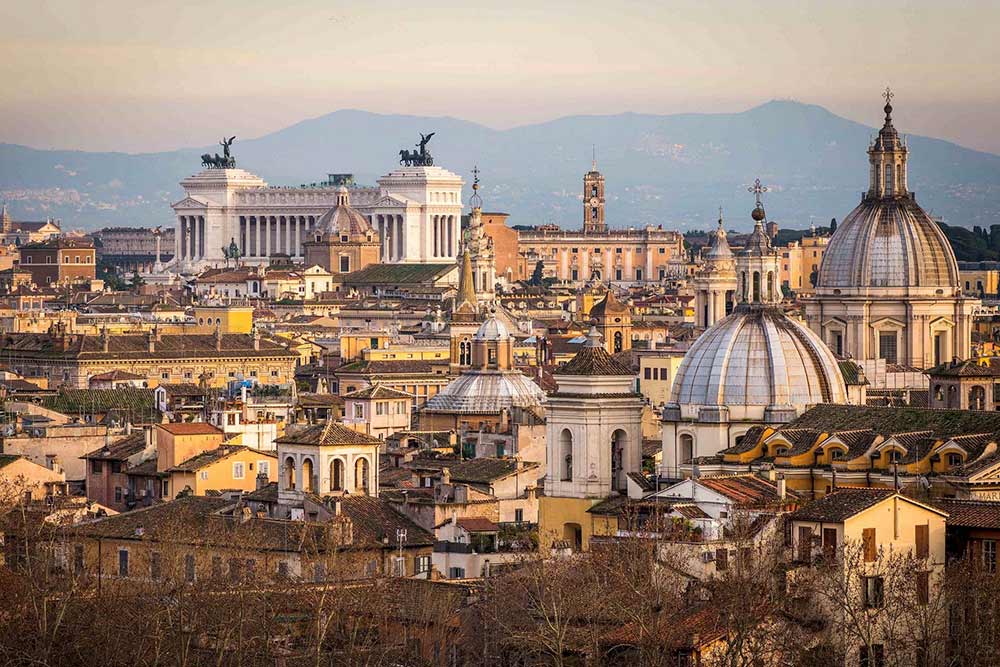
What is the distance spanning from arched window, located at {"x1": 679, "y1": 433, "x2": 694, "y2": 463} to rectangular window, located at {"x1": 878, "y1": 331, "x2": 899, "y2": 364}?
26.8 meters

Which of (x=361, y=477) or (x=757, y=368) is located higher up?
(x=757, y=368)

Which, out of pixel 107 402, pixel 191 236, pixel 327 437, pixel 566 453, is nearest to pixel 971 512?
pixel 566 453

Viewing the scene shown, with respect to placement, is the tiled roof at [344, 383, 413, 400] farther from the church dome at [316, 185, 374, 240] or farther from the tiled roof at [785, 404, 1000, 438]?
the church dome at [316, 185, 374, 240]

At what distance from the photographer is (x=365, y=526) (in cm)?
4594

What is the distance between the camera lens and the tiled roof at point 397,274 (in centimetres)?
13738

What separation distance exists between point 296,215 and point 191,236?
8134 mm

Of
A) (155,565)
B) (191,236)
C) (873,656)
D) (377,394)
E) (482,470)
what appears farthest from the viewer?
(191,236)

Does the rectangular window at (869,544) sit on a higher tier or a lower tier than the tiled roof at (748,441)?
lower

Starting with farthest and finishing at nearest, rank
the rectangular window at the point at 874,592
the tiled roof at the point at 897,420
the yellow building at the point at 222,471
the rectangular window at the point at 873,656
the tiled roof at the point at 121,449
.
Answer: the tiled roof at the point at 121,449, the yellow building at the point at 222,471, the tiled roof at the point at 897,420, the rectangular window at the point at 874,592, the rectangular window at the point at 873,656

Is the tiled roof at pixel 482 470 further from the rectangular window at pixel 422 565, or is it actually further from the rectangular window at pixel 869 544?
the rectangular window at pixel 869 544

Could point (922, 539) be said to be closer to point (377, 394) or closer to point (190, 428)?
point (190, 428)

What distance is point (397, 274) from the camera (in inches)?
5576

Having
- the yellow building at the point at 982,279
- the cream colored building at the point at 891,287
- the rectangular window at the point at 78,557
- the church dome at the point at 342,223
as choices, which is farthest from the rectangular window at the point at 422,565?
the church dome at the point at 342,223

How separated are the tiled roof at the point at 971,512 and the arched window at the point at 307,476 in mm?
10266
